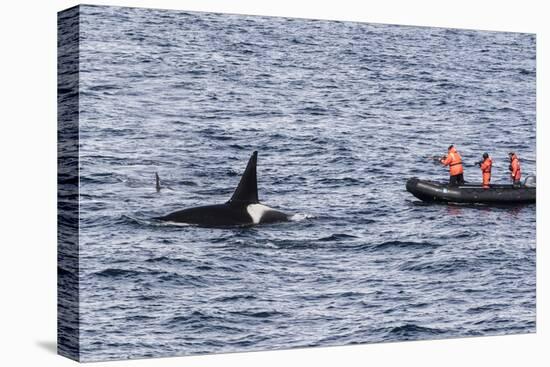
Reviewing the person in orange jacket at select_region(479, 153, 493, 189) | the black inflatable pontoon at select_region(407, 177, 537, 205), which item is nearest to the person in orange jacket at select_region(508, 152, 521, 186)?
the black inflatable pontoon at select_region(407, 177, 537, 205)

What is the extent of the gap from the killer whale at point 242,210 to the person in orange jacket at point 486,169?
362cm

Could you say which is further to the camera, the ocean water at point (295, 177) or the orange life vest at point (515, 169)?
the orange life vest at point (515, 169)

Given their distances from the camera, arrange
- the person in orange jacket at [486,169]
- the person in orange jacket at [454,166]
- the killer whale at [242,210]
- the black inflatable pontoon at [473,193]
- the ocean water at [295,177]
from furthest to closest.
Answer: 1. the person in orange jacket at [486,169]
2. the person in orange jacket at [454,166]
3. the black inflatable pontoon at [473,193]
4. the killer whale at [242,210]
5. the ocean water at [295,177]

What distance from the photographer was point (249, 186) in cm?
1970

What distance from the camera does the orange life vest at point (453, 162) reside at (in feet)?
69.8

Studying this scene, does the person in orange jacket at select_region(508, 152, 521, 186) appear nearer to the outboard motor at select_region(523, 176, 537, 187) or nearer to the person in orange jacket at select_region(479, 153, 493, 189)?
the outboard motor at select_region(523, 176, 537, 187)

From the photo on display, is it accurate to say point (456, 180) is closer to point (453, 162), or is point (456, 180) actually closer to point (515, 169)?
point (453, 162)

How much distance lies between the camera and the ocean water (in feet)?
61.4

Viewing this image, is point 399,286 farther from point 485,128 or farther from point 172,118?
point 172,118

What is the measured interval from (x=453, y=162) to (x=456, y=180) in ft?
0.96

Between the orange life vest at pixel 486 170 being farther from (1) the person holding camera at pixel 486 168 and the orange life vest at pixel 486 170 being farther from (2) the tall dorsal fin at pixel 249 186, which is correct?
(2) the tall dorsal fin at pixel 249 186

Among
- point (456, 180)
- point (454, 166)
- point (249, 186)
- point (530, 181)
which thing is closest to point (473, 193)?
point (456, 180)

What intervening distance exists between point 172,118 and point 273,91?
68.1 inches

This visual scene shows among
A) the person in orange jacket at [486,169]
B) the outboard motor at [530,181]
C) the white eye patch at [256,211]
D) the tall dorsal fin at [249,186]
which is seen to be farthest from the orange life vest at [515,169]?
the tall dorsal fin at [249,186]
